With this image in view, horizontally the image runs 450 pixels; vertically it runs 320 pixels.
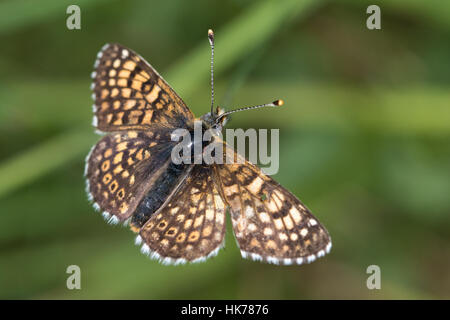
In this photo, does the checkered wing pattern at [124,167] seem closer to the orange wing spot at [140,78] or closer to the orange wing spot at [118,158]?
the orange wing spot at [118,158]

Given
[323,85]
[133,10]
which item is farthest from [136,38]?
[323,85]

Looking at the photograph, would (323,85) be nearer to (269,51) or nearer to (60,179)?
(269,51)

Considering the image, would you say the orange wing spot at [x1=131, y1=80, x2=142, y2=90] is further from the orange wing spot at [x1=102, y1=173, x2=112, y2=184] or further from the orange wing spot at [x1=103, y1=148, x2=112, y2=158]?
the orange wing spot at [x1=102, y1=173, x2=112, y2=184]

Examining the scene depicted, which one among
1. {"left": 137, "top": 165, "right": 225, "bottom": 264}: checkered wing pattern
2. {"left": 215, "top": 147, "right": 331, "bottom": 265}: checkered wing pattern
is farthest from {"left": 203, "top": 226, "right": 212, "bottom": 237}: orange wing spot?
{"left": 215, "top": 147, "right": 331, "bottom": 265}: checkered wing pattern

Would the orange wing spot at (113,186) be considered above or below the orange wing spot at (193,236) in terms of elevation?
above

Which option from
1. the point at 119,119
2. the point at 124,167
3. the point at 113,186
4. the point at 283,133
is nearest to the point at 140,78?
the point at 119,119

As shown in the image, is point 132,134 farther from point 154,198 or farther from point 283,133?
point 283,133

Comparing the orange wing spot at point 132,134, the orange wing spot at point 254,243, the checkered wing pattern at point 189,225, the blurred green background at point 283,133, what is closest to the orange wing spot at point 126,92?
the orange wing spot at point 132,134
